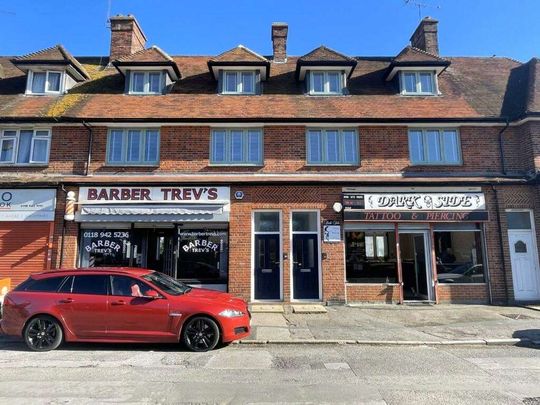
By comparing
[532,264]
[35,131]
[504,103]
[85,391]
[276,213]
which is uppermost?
[504,103]

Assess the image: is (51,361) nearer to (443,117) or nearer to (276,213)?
(276,213)

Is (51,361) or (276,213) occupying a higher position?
(276,213)

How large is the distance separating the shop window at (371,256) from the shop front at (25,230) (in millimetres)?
9974

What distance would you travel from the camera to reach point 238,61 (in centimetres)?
1534

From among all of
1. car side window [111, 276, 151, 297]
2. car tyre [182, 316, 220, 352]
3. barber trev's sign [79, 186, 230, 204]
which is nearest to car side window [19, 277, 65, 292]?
car side window [111, 276, 151, 297]

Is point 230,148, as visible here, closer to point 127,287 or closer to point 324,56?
point 324,56

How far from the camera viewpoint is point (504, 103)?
49.6 ft

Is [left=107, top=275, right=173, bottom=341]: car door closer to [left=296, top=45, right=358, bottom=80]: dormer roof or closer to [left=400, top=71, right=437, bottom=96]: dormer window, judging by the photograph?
[left=296, top=45, right=358, bottom=80]: dormer roof

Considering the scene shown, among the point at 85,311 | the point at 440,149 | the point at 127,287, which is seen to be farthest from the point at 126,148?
the point at 440,149

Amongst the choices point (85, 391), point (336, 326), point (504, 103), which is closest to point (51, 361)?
point (85, 391)

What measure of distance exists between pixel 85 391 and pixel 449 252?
39.1ft

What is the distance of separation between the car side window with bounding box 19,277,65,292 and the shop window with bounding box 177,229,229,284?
17.8 ft

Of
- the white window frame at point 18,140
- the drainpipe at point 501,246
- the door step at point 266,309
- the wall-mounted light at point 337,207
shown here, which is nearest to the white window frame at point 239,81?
the wall-mounted light at point 337,207

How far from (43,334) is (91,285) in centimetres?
126
